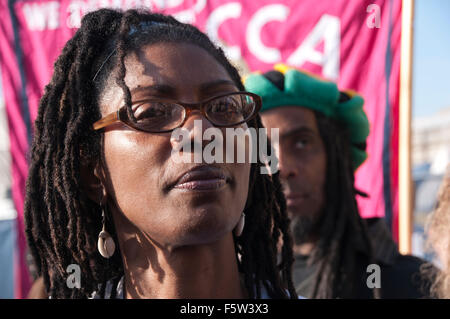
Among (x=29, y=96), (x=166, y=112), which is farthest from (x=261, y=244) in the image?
(x=29, y=96)

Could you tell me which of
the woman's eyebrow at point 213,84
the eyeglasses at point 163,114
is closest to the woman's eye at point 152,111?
the eyeglasses at point 163,114

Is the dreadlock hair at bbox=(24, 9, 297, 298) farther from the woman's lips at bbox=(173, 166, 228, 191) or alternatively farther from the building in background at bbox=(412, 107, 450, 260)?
the building in background at bbox=(412, 107, 450, 260)

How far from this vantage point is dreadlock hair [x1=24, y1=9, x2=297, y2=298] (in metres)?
1.59

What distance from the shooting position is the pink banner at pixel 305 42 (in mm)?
3547

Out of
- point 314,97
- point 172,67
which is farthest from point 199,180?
point 314,97

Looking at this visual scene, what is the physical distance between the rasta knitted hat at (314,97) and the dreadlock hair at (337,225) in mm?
21

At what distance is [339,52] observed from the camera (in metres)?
3.67

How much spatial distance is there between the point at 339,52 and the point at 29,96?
2.67 m

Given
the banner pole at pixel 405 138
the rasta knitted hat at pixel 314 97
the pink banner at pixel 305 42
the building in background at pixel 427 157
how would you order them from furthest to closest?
the building in background at pixel 427 157 < the pink banner at pixel 305 42 < the banner pole at pixel 405 138 < the rasta knitted hat at pixel 314 97
